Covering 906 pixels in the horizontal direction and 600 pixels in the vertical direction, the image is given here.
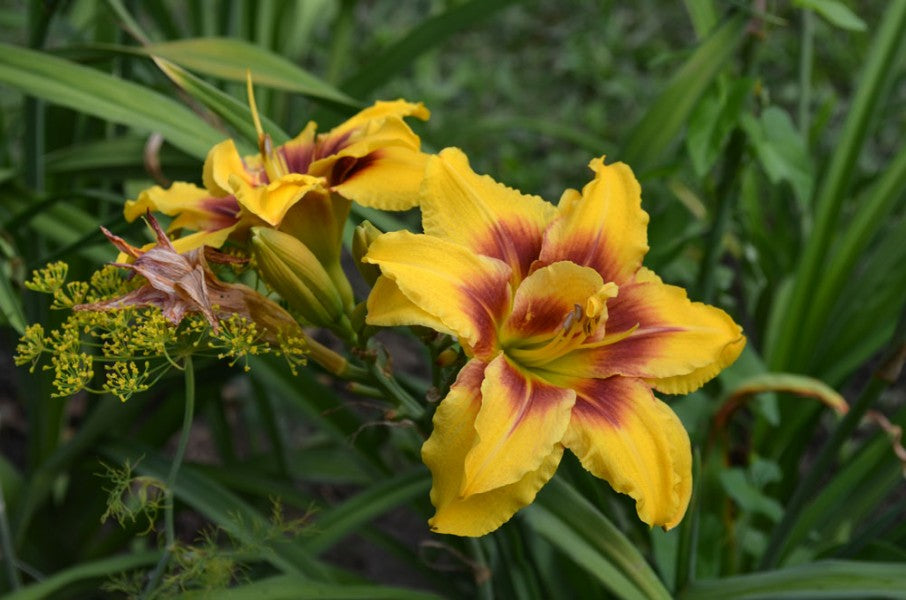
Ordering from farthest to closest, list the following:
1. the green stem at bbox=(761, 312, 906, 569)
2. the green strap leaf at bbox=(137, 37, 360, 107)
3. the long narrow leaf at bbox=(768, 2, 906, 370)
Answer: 1. the long narrow leaf at bbox=(768, 2, 906, 370)
2. the green strap leaf at bbox=(137, 37, 360, 107)
3. the green stem at bbox=(761, 312, 906, 569)

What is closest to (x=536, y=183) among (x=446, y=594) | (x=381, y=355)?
(x=446, y=594)

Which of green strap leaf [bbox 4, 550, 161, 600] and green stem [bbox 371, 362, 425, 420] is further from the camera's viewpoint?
green strap leaf [bbox 4, 550, 161, 600]

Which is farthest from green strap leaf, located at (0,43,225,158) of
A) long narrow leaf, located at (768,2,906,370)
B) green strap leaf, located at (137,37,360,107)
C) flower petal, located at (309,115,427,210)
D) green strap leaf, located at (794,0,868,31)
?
long narrow leaf, located at (768,2,906,370)

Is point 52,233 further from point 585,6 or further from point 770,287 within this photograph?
point 585,6

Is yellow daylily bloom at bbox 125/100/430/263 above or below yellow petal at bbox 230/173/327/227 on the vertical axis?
below

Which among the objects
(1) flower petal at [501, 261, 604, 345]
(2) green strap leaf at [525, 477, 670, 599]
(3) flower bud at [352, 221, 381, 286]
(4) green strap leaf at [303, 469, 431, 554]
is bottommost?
(4) green strap leaf at [303, 469, 431, 554]

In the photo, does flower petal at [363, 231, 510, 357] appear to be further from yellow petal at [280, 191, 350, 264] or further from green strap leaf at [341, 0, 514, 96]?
green strap leaf at [341, 0, 514, 96]

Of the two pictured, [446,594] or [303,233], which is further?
[446,594]
